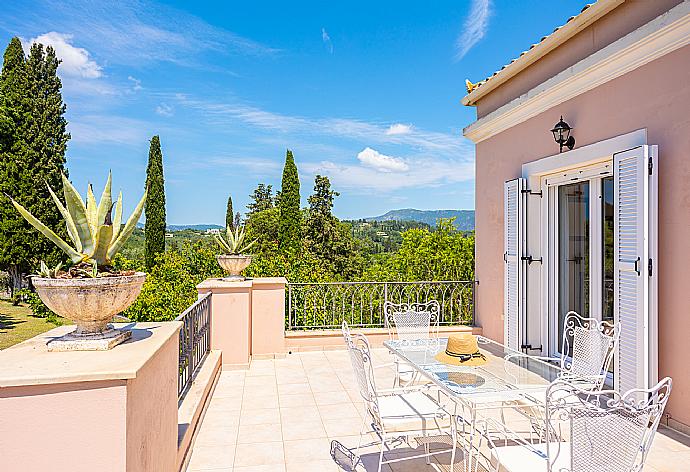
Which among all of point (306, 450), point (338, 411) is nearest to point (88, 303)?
point (306, 450)

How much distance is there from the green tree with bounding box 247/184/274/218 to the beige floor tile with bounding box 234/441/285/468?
89.7 feet

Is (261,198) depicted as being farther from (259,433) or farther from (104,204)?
(104,204)

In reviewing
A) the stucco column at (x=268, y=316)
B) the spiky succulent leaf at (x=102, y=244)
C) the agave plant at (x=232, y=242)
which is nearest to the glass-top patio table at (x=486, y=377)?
the spiky succulent leaf at (x=102, y=244)

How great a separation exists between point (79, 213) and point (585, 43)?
5.15 metres

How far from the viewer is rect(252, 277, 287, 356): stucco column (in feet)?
21.1

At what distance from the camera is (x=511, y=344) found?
6039mm

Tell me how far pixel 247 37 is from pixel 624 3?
12.0m

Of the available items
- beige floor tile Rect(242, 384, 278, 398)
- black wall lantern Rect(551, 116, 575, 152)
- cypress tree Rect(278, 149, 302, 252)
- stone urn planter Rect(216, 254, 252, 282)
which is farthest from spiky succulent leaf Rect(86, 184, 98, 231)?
cypress tree Rect(278, 149, 302, 252)

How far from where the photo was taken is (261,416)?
4273 millimetres

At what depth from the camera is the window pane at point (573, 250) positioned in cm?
520

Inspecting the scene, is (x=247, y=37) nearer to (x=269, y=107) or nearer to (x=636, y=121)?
(x=269, y=107)

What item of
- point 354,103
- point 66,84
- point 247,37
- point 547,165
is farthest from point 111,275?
point 354,103

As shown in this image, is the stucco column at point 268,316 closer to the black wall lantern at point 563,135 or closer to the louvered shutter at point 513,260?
the louvered shutter at point 513,260

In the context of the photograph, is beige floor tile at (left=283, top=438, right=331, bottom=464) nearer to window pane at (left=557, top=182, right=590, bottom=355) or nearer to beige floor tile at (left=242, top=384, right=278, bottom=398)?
beige floor tile at (left=242, top=384, right=278, bottom=398)
